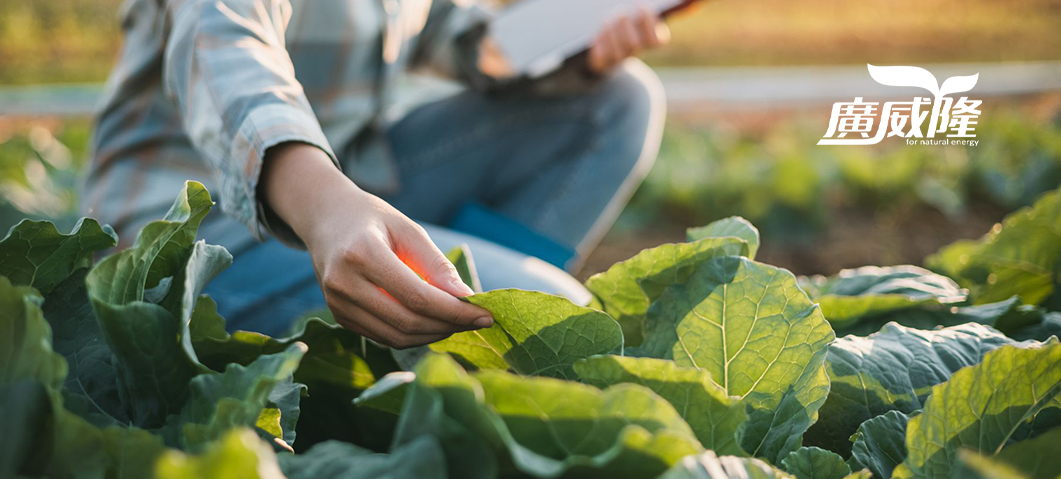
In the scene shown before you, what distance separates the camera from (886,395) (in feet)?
3.23

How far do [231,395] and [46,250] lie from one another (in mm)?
330

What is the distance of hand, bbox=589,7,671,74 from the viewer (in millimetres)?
2066

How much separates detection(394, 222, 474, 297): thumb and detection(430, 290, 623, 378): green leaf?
0.06m

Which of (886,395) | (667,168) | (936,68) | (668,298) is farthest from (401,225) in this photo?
(936,68)

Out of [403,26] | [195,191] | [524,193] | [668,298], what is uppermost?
[195,191]

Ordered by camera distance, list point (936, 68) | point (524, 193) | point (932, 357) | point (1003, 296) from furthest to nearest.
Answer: point (936, 68), point (524, 193), point (1003, 296), point (932, 357)

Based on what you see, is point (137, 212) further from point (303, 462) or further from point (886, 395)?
point (886, 395)

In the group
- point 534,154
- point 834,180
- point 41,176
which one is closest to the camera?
point 534,154

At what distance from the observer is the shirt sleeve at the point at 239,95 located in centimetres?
111

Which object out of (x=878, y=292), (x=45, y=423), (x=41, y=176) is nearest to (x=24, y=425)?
(x=45, y=423)

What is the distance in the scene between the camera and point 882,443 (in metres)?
0.91

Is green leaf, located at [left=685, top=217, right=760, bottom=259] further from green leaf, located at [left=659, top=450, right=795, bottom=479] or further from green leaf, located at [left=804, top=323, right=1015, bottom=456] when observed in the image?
green leaf, located at [left=659, top=450, right=795, bottom=479]

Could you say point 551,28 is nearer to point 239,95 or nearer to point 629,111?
point 629,111

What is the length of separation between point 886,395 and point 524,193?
5.19 ft
